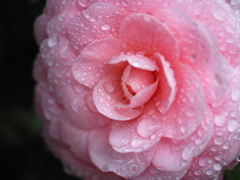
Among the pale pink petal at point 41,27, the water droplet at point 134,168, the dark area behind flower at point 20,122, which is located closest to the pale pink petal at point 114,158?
the water droplet at point 134,168

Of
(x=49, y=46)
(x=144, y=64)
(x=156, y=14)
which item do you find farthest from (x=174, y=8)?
(x=49, y=46)

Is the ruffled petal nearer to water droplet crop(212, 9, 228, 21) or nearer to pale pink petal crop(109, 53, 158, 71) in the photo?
pale pink petal crop(109, 53, 158, 71)

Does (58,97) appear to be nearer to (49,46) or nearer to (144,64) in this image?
(49,46)

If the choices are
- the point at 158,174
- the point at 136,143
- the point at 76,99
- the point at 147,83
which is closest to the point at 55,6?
the point at 76,99

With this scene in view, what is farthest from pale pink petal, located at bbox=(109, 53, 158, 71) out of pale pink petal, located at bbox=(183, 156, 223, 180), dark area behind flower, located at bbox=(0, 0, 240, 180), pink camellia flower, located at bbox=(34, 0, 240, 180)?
dark area behind flower, located at bbox=(0, 0, 240, 180)

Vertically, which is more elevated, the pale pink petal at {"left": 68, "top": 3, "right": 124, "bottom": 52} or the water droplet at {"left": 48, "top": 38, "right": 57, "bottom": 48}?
the pale pink petal at {"left": 68, "top": 3, "right": 124, "bottom": 52}

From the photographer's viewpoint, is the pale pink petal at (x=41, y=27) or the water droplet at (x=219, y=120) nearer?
the water droplet at (x=219, y=120)

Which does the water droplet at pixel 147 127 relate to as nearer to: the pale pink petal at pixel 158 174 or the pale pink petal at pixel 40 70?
the pale pink petal at pixel 158 174
